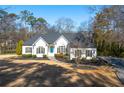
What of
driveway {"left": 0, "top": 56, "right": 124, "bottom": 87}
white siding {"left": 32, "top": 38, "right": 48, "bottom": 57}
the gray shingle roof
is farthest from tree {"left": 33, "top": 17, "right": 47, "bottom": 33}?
driveway {"left": 0, "top": 56, "right": 124, "bottom": 87}

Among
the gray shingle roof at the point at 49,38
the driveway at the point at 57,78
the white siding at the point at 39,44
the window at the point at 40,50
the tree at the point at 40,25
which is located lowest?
the driveway at the point at 57,78

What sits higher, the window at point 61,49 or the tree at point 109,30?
the tree at point 109,30

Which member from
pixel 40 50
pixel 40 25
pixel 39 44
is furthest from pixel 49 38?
pixel 40 25

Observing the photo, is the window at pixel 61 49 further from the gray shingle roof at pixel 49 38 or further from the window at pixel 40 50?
the window at pixel 40 50

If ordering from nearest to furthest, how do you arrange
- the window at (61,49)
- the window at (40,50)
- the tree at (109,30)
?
1. the tree at (109,30)
2. the window at (61,49)
3. the window at (40,50)

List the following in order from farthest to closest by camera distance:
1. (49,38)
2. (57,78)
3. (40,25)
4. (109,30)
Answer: (40,25) → (49,38) → (109,30) → (57,78)

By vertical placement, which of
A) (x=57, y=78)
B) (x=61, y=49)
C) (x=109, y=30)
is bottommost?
(x=57, y=78)

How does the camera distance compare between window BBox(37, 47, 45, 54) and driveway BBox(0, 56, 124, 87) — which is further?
window BBox(37, 47, 45, 54)

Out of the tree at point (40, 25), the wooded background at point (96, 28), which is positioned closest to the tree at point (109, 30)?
the wooded background at point (96, 28)

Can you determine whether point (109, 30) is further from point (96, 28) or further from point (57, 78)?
point (57, 78)

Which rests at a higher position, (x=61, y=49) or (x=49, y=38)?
(x=49, y=38)

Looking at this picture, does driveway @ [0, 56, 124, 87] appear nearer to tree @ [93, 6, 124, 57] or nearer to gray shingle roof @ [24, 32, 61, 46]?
tree @ [93, 6, 124, 57]
